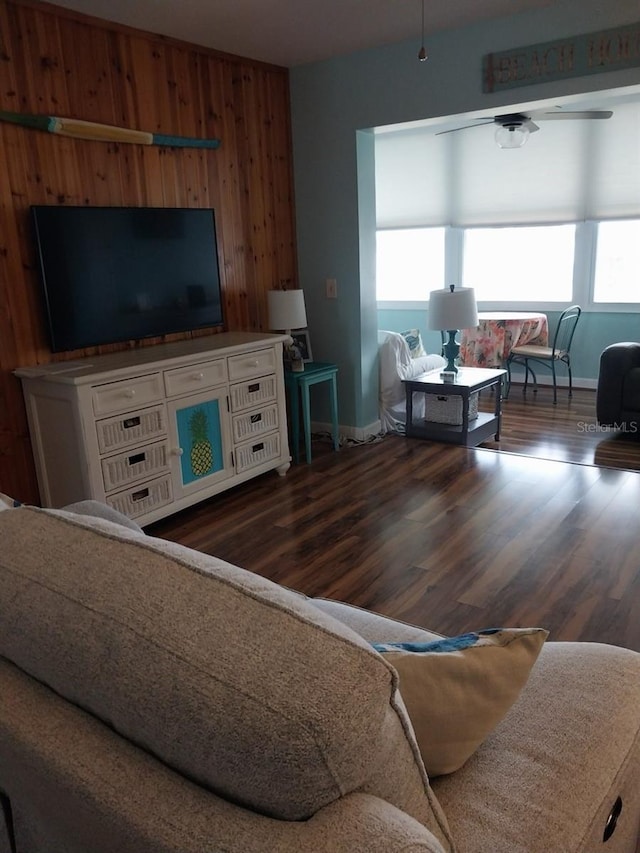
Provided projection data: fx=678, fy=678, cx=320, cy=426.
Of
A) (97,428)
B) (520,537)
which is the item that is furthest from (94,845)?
(520,537)

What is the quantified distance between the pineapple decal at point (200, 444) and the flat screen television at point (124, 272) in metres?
0.57

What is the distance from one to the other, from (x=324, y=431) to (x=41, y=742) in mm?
4344

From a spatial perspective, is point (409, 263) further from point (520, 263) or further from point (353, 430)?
point (353, 430)

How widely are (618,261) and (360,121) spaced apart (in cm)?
306

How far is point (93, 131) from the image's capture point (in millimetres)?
3408

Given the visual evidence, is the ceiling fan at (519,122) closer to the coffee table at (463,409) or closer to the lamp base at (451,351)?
the lamp base at (451,351)

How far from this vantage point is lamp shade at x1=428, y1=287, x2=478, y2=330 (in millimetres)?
4594

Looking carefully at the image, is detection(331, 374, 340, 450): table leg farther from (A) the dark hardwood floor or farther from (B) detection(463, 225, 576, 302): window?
(B) detection(463, 225, 576, 302): window

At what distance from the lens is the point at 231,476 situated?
→ 3885 millimetres

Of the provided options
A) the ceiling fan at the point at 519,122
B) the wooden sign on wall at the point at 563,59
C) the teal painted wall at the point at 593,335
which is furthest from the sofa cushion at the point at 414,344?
the wooden sign on wall at the point at 563,59

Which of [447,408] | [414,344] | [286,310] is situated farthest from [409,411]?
[286,310]

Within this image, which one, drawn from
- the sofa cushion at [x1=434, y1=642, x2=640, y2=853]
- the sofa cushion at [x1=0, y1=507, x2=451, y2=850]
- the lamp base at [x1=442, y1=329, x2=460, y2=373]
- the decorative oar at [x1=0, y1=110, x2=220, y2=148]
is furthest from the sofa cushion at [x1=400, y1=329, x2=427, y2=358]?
the sofa cushion at [x1=0, y1=507, x2=451, y2=850]

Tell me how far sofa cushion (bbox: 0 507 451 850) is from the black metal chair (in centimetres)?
549

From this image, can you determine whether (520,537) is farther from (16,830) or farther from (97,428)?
(16,830)
